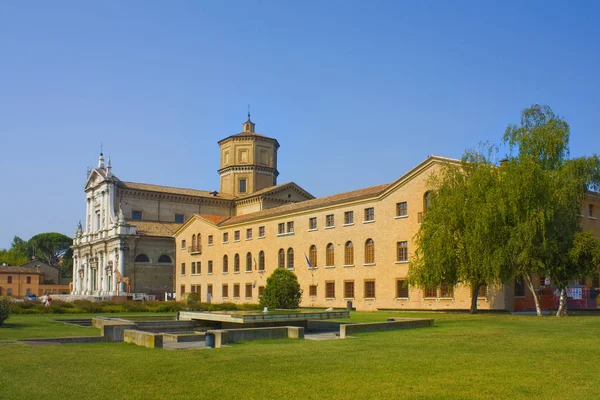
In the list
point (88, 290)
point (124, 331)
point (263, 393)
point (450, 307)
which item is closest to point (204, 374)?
point (263, 393)

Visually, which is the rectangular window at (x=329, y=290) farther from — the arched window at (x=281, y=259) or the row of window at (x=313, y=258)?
the arched window at (x=281, y=259)

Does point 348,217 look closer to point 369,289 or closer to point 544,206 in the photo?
point 369,289

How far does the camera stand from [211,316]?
2384cm

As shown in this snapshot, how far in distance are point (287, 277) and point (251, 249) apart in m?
21.4

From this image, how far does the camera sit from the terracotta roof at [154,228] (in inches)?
3093

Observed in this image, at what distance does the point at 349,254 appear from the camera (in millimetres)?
47719

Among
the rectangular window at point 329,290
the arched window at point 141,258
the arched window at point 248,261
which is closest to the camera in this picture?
the rectangular window at point 329,290

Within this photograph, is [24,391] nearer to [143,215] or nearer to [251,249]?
[251,249]

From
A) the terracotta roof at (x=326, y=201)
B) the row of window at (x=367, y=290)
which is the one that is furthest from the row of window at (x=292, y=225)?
the row of window at (x=367, y=290)

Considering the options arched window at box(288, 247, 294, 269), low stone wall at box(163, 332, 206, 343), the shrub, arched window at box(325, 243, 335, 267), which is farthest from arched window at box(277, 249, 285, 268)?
low stone wall at box(163, 332, 206, 343)

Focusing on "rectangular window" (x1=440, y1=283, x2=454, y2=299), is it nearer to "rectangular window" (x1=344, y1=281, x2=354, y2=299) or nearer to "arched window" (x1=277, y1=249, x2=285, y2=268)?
"rectangular window" (x1=344, y1=281, x2=354, y2=299)

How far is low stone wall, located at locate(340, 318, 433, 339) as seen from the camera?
20.8 m

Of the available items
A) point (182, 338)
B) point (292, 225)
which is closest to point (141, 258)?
point (292, 225)

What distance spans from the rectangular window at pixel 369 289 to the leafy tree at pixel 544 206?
15.4m
